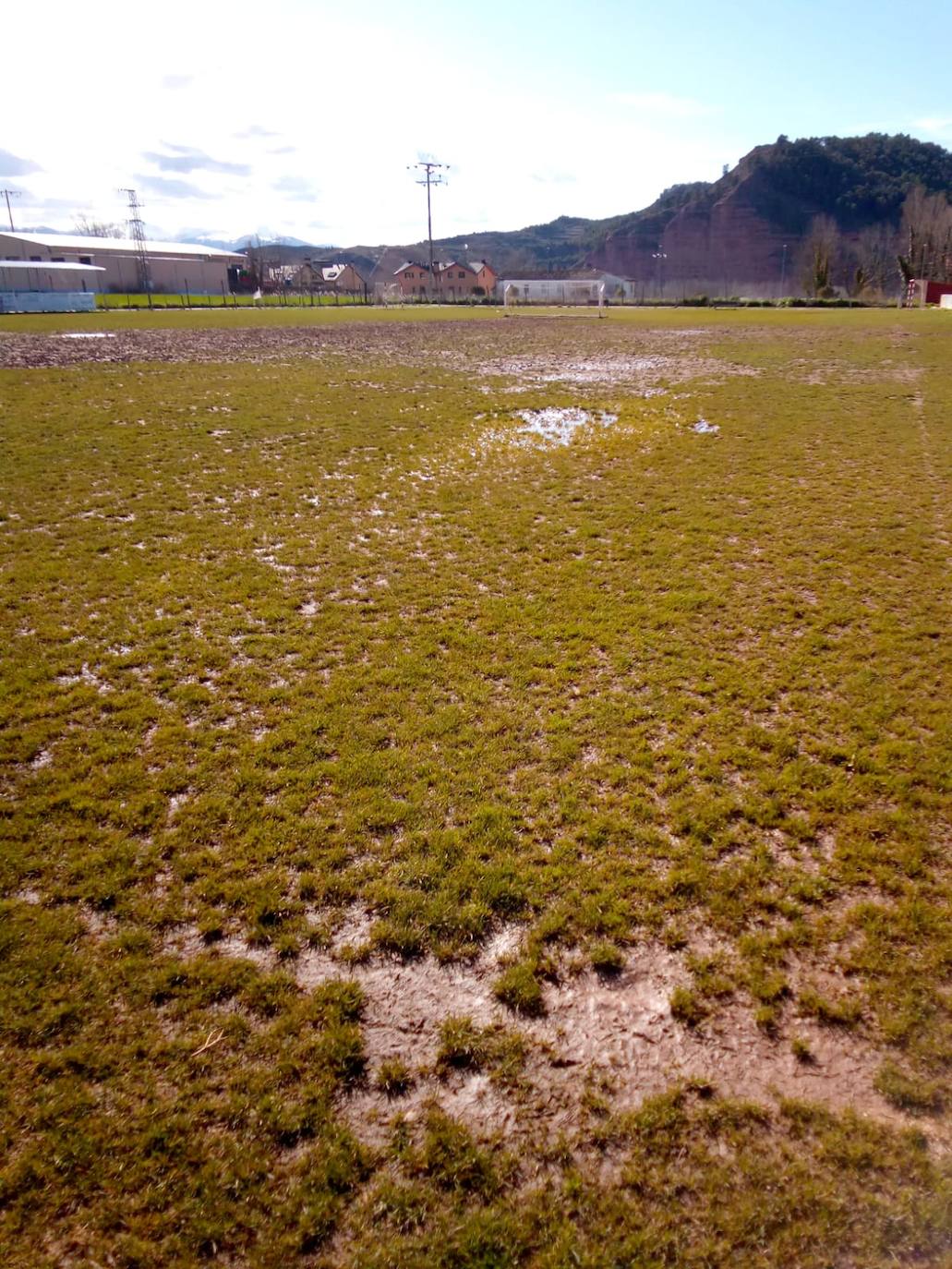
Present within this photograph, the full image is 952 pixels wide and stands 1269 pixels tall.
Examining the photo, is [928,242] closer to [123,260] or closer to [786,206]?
[786,206]

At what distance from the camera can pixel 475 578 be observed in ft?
29.9

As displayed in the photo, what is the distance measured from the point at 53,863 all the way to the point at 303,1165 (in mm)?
2664

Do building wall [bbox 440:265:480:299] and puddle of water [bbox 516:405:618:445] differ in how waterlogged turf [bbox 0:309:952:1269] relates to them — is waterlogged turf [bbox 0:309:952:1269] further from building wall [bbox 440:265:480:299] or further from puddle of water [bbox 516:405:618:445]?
building wall [bbox 440:265:480:299]

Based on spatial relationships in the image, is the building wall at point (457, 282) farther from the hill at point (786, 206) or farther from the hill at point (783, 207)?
the hill at point (786, 206)

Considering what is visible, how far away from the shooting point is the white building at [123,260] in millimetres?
101188

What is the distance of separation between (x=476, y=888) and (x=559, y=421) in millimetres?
15428

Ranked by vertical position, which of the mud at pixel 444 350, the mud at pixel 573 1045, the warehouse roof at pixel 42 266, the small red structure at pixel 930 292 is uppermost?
the warehouse roof at pixel 42 266

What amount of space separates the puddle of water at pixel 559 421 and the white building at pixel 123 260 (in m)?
98.9

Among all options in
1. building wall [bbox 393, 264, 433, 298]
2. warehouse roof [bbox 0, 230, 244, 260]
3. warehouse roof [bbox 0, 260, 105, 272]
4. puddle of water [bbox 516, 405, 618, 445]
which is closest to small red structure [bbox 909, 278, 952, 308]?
puddle of water [bbox 516, 405, 618, 445]

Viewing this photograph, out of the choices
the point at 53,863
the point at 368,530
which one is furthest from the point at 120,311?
the point at 53,863

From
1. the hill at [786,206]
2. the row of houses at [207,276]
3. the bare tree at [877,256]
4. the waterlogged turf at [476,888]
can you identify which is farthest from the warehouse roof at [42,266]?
the hill at [786,206]

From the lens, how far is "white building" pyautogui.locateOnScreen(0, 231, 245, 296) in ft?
332

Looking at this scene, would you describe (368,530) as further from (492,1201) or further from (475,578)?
(492,1201)

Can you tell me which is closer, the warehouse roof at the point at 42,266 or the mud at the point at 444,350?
the mud at the point at 444,350
